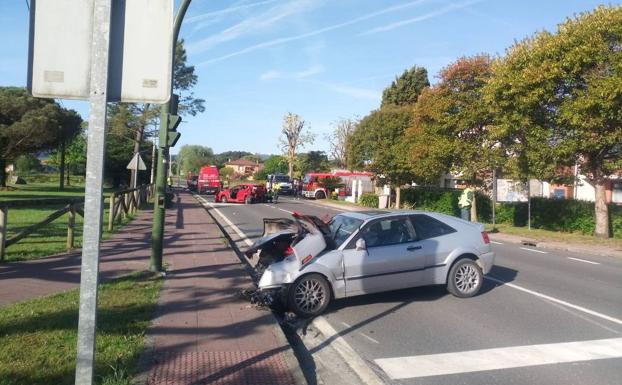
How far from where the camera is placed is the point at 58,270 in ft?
31.2

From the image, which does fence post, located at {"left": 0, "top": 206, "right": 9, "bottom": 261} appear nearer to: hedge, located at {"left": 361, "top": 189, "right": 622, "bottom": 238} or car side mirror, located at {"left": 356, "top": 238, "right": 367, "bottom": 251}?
car side mirror, located at {"left": 356, "top": 238, "right": 367, "bottom": 251}

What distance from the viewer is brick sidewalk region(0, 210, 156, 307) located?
25.7 ft

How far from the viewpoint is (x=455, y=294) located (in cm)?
870

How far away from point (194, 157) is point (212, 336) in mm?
146127

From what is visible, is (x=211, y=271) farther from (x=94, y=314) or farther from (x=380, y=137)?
(x=380, y=137)

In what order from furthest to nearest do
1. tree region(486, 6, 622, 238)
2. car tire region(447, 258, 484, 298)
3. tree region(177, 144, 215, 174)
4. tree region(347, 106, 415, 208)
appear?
1. tree region(177, 144, 215, 174)
2. tree region(347, 106, 415, 208)
3. tree region(486, 6, 622, 238)
4. car tire region(447, 258, 484, 298)

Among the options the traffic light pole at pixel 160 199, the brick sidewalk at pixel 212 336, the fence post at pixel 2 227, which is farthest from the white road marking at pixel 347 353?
the fence post at pixel 2 227

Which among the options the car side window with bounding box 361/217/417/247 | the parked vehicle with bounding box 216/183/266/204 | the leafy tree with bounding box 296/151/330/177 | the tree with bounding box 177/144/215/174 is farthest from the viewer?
the tree with bounding box 177/144/215/174

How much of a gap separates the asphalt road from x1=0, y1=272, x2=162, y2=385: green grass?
8.07 ft

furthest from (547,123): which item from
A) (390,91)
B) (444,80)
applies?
(390,91)

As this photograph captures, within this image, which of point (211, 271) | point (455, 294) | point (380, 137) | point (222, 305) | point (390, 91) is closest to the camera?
point (222, 305)

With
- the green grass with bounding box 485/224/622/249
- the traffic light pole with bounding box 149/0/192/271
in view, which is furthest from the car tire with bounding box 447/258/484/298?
the green grass with bounding box 485/224/622/249

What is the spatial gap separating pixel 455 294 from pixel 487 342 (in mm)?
2281

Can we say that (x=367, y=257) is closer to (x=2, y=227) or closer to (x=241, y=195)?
(x=2, y=227)
